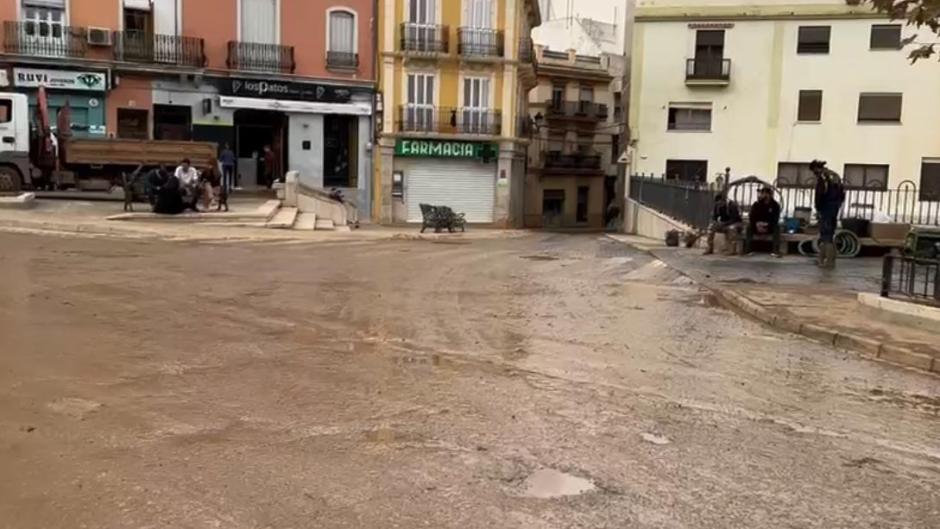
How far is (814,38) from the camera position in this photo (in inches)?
1427

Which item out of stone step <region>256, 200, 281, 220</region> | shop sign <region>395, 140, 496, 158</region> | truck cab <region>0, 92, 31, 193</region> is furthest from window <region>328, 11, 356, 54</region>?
truck cab <region>0, 92, 31, 193</region>

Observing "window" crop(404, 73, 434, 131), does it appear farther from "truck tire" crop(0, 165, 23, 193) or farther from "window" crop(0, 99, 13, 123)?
"window" crop(0, 99, 13, 123)

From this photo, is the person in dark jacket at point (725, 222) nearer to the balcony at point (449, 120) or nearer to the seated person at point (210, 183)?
the seated person at point (210, 183)

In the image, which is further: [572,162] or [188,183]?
[572,162]

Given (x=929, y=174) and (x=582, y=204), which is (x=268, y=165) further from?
(x=582, y=204)

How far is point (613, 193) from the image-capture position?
59.3 m

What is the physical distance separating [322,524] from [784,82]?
36209 mm

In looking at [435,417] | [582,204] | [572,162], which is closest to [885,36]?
[572,162]

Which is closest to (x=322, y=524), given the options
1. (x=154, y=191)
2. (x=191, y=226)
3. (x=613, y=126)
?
(x=191, y=226)

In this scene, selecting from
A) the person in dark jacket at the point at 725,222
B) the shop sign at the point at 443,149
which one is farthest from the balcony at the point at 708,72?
the person in dark jacket at the point at 725,222

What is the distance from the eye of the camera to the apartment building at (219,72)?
3178 centimetres

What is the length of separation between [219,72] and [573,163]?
27177mm

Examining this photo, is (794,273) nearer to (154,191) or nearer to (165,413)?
(165,413)

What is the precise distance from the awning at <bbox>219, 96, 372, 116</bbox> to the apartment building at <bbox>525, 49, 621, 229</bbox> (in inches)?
670
